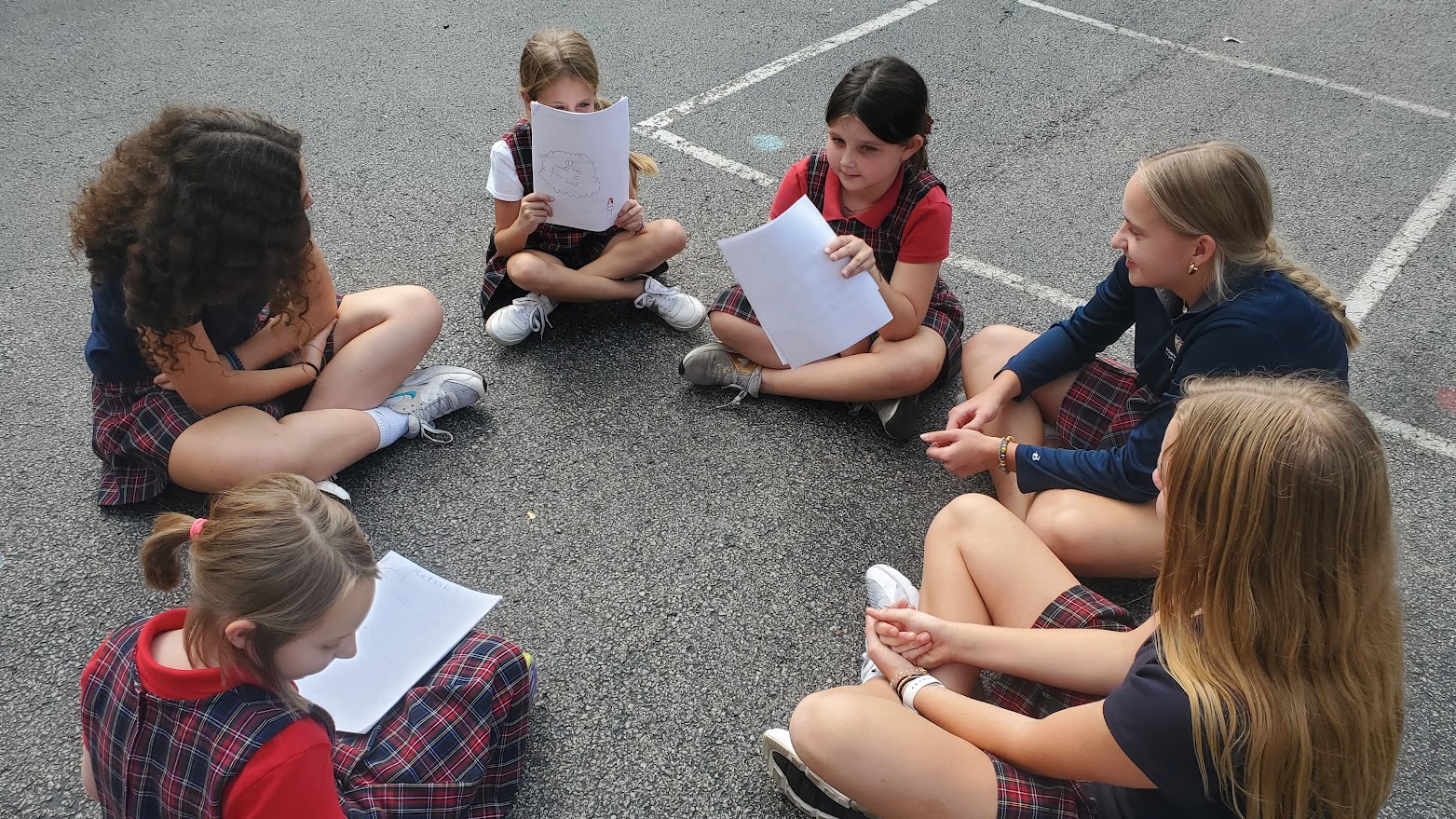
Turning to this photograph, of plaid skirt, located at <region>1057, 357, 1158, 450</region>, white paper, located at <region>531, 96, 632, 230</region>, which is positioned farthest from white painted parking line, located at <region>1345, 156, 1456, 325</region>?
white paper, located at <region>531, 96, 632, 230</region>

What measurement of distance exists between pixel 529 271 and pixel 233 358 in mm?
828

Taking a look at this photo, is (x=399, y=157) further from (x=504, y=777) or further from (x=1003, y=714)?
(x=1003, y=714)

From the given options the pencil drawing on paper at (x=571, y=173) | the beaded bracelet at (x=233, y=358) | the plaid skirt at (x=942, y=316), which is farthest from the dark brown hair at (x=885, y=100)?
the beaded bracelet at (x=233, y=358)

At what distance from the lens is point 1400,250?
11.7ft

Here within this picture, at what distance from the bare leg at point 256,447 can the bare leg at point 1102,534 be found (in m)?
1.66

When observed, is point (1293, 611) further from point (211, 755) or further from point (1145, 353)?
point (211, 755)

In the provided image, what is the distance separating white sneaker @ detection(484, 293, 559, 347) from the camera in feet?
9.61

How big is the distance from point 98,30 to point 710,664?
14.0 ft

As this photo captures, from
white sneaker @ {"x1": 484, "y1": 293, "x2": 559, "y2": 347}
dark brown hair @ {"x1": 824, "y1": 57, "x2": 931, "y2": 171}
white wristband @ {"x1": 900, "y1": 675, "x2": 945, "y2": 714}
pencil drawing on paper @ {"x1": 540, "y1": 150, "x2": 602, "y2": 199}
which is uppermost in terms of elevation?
dark brown hair @ {"x1": 824, "y1": 57, "x2": 931, "y2": 171}

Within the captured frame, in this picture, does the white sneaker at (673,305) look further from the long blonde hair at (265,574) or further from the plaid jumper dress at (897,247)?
the long blonde hair at (265,574)

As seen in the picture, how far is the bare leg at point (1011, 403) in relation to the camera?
2484mm

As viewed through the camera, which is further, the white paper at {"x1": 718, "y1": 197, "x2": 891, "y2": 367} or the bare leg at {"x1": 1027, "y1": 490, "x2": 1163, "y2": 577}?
the white paper at {"x1": 718, "y1": 197, "x2": 891, "y2": 367}

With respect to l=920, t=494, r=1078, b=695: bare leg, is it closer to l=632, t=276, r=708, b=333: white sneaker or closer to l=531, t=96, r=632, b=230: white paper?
l=632, t=276, r=708, b=333: white sneaker

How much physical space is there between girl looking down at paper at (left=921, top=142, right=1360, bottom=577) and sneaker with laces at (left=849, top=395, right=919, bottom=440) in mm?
213
